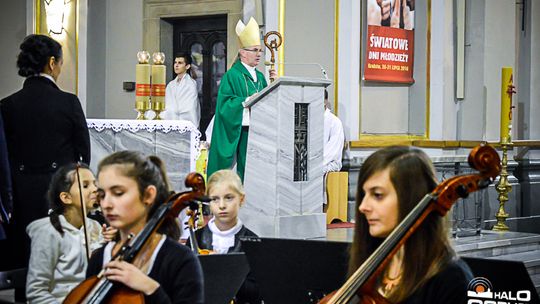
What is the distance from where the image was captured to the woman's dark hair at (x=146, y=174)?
2404mm

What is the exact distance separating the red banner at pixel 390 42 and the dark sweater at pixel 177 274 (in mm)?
7996

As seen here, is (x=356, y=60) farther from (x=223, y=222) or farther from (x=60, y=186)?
(x=60, y=186)

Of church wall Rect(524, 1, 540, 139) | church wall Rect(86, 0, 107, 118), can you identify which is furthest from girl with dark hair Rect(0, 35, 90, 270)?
church wall Rect(524, 1, 540, 139)

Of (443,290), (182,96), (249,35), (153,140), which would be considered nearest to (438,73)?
(182,96)

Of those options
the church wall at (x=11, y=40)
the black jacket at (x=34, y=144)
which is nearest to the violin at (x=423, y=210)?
the black jacket at (x=34, y=144)

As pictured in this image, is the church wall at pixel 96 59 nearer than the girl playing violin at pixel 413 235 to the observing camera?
No

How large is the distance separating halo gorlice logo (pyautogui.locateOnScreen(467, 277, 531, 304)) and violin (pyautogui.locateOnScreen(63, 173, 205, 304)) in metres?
0.75

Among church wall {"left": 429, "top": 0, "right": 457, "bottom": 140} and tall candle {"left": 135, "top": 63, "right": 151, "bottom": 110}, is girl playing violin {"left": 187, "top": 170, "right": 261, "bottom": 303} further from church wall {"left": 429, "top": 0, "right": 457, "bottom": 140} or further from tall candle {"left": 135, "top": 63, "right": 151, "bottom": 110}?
church wall {"left": 429, "top": 0, "right": 457, "bottom": 140}

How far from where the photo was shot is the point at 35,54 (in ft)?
14.4

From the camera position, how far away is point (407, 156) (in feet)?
7.14

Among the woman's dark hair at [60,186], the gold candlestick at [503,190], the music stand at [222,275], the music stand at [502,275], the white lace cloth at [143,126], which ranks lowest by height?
the gold candlestick at [503,190]

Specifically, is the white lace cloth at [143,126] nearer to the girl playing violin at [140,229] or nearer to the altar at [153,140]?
the altar at [153,140]

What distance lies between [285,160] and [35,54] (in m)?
3.27

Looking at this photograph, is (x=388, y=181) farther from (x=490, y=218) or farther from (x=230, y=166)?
(x=490, y=218)
